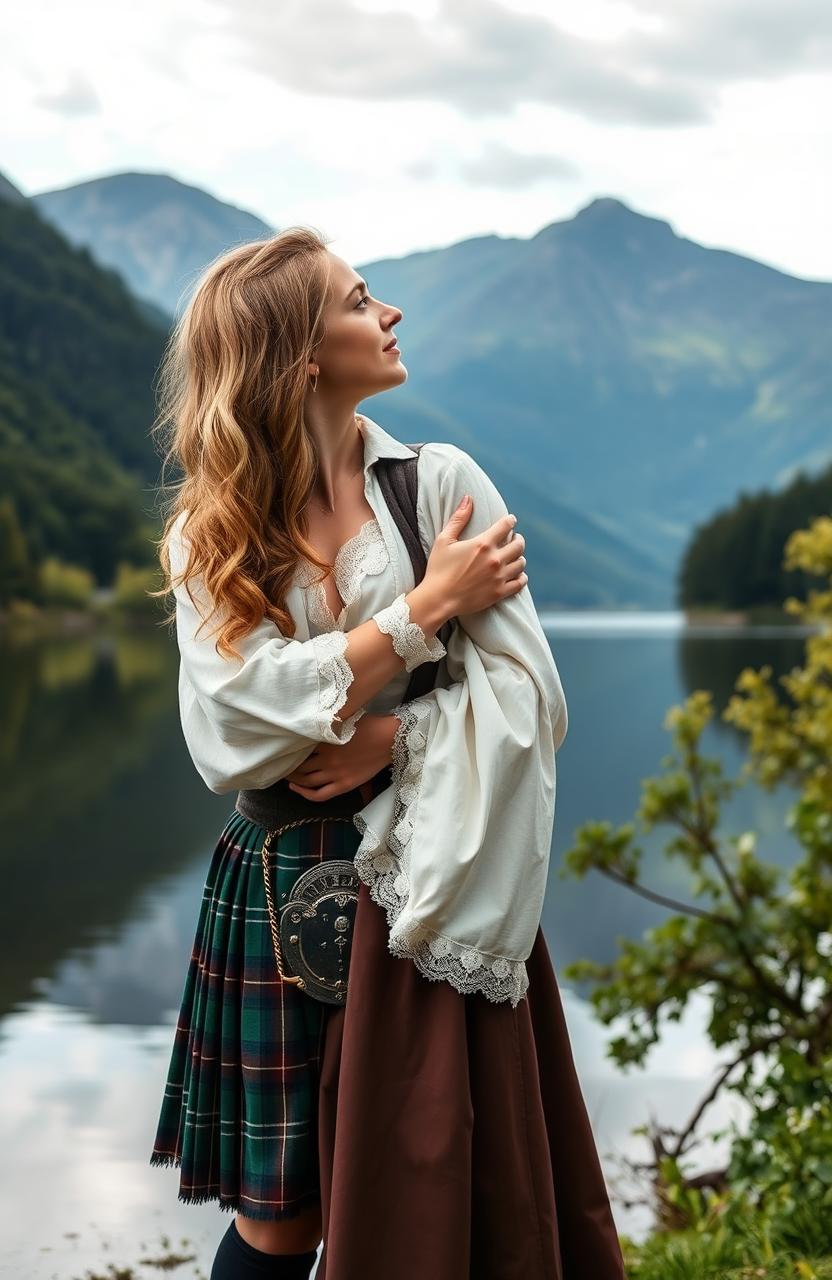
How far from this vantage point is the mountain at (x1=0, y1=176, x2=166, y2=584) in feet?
168

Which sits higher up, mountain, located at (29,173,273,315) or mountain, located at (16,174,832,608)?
mountain, located at (29,173,273,315)

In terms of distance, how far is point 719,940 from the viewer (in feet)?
10.6

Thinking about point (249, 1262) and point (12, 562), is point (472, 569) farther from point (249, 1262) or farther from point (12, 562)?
point (12, 562)

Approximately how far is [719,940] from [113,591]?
160 feet

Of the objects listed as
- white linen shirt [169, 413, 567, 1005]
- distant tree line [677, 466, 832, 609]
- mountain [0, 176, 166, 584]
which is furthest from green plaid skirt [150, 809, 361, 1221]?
distant tree line [677, 466, 832, 609]

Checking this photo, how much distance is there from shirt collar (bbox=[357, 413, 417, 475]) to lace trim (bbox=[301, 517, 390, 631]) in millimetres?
75

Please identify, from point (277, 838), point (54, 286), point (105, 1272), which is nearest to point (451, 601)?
point (277, 838)

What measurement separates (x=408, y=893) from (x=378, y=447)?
0.50 meters

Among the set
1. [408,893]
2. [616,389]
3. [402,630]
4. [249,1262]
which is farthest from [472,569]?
[616,389]

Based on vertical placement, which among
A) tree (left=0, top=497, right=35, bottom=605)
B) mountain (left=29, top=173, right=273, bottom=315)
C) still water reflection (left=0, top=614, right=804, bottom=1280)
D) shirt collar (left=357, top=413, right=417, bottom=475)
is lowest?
still water reflection (left=0, top=614, right=804, bottom=1280)

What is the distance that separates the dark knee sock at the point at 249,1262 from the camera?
1572mm

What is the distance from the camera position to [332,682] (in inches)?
56.2

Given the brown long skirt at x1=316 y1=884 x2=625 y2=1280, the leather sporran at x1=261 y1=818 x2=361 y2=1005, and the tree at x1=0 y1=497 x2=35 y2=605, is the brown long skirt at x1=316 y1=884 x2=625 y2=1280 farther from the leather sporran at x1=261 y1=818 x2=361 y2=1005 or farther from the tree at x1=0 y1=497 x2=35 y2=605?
the tree at x1=0 y1=497 x2=35 y2=605

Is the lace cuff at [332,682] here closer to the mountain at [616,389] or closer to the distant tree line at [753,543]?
the distant tree line at [753,543]
